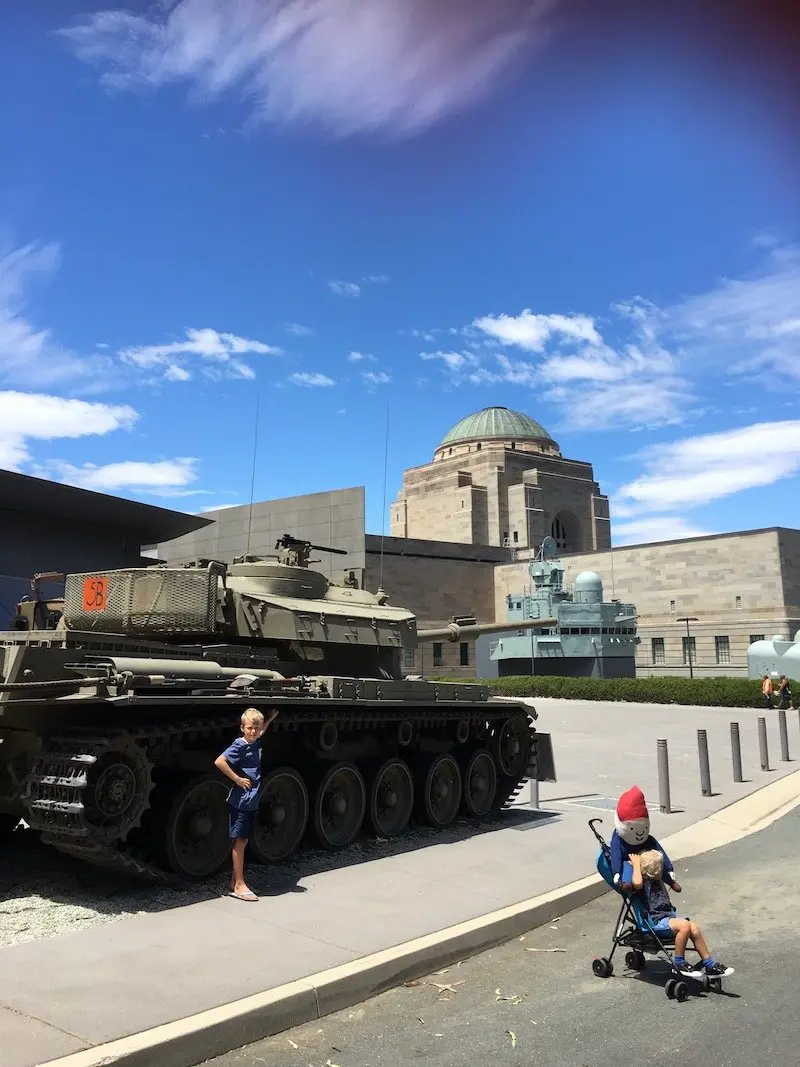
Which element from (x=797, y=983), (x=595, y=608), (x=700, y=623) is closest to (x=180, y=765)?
(x=797, y=983)

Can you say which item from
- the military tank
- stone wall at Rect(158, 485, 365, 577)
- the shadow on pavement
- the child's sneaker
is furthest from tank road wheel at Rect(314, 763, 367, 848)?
stone wall at Rect(158, 485, 365, 577)

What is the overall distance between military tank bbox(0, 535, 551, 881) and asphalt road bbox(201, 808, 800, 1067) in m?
2.33

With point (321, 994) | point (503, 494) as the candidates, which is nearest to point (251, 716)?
point (321, 994)

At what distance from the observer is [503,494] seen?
268 feet

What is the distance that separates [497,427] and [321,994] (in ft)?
282

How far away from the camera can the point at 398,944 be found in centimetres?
565

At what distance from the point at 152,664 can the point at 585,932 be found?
371 cm

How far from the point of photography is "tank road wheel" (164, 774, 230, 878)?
6.86 metres

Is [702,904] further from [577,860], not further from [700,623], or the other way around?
[700,623]

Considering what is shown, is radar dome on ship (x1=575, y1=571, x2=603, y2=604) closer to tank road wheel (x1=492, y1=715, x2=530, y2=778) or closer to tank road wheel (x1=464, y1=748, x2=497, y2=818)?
tank road wheel (x1=492, y1=715, x2=530, y2=778)

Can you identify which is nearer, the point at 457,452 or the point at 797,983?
the point at 797,983

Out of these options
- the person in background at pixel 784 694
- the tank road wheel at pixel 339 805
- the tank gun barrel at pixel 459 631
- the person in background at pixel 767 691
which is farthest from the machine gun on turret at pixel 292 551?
the person in background at pixel 767 691

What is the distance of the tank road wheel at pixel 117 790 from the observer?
616 cm

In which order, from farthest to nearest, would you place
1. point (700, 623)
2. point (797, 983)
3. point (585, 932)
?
point (700, 623), point (585, 932), point (797, 983)
